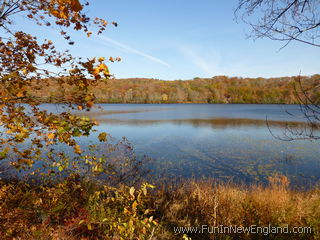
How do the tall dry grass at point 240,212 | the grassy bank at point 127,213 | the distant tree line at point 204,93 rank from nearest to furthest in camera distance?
the grassy bank at point 127,213 → the tall dry grass at point 240,212 → the distant tree line at point 204,93


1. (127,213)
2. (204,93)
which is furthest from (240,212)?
(204,93)

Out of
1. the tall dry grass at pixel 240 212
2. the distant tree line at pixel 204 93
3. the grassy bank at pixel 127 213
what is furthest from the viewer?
the distant tree line at pixel 204 93

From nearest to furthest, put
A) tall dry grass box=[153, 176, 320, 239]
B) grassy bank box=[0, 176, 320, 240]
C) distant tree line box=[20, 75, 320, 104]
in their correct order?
1. grassy bank box=[0, 176, 320, 240]
2. tall dry grass box=[153, 176, 320, 239]
3. distant tree line box=[20, 75, 320, 104]

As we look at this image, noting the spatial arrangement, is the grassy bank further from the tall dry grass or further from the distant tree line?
the distant tree line

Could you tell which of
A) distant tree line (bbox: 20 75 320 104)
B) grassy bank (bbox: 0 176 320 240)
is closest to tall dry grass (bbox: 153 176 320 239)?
grassy bank (bbox: 0 176 320 240)

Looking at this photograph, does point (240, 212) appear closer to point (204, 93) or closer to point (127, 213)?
point (127, 213)

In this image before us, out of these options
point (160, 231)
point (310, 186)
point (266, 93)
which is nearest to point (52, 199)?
point (160, 231)

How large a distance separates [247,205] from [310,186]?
4.71 meters

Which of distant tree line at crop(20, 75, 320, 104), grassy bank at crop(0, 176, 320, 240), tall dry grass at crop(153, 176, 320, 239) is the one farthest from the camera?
distant tree line at crop(20, 75, 320, 104)

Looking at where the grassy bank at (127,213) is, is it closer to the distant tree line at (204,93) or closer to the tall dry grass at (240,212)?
the tall dry grass at (240,212)

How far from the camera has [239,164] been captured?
1153 cm

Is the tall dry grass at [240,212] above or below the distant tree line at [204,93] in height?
below

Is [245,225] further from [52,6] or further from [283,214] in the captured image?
Answer: [52,6]

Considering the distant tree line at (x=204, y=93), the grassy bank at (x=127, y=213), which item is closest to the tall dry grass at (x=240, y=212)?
the grassy bank at (x=127, y=213)
